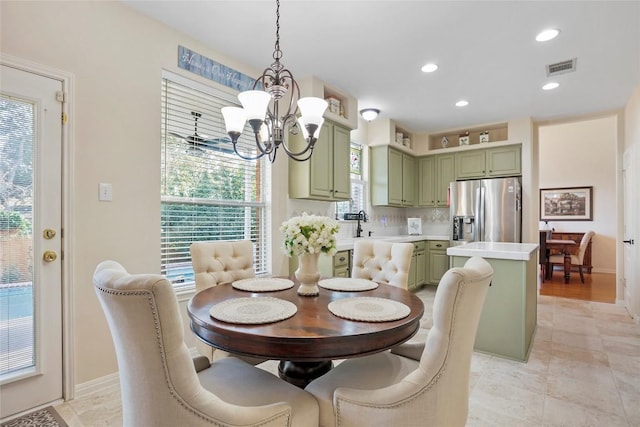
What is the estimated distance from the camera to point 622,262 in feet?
14.1

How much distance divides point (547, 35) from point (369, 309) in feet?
9.11

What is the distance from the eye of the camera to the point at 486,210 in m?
4.72

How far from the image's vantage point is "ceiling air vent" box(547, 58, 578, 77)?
3.06 metres

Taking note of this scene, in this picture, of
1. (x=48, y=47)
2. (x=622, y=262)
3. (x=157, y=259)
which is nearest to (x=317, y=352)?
(x=157, y=259)

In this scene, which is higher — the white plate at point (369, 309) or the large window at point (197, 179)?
the large window at point (197, 179)

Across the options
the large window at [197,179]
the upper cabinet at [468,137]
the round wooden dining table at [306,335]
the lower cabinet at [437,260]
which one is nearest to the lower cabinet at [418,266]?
the lower cabinet at [437,260]

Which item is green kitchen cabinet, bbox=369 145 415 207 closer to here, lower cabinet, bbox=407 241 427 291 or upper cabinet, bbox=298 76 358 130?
lower cabinet, bbox=407 241 427 291

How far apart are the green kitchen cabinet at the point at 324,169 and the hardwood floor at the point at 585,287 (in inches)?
149

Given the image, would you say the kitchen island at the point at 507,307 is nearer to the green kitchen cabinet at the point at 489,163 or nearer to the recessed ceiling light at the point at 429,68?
the recessed ceiling light at the point at 429,68

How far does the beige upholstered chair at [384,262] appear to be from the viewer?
2.17 metres

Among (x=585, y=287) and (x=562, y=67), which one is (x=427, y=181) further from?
(x=585, y=287)

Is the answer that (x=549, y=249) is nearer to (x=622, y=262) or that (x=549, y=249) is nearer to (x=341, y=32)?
(x=622, y=262)

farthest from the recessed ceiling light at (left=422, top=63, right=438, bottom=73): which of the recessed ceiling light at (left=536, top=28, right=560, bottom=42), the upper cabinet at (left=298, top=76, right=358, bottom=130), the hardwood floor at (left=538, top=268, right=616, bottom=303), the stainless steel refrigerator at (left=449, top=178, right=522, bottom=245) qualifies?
the hardwood floor at (left=538, top=268, right=616, bottom=303)

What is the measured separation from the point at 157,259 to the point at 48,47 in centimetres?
149
